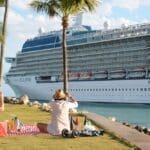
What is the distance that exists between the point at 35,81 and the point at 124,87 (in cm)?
2056

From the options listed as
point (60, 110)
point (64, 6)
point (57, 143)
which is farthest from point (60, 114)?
point (64, 6)

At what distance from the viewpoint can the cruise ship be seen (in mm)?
78125

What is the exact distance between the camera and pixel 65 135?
1464 centimetres

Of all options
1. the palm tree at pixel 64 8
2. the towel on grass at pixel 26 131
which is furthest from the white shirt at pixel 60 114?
the palm tree at pixel 64 8

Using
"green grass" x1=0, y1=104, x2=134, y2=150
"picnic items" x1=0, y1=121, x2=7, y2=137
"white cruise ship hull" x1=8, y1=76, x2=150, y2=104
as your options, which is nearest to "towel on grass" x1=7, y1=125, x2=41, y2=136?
"picnic items" x1=0, y1=121, x2=7, y2=137

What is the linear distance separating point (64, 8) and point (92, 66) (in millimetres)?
56937

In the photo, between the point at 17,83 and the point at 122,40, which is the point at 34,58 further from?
the point at 122,40

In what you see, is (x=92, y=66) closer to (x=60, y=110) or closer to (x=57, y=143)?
(x=60, y=110)

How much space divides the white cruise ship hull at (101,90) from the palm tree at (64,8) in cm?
4645

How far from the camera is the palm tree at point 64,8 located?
27.8 m

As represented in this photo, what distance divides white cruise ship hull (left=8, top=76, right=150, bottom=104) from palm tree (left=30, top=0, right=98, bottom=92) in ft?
152

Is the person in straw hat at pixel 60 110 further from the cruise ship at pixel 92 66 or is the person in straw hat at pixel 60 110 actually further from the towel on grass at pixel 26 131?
the cruise ship at pixel 92 66

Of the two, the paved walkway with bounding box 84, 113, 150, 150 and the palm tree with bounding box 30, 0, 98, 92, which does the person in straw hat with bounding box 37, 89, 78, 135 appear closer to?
the paved walkway with bounding box 84, 113, 150, 150

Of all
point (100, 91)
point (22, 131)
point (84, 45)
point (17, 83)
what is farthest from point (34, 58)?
point (22, 131)
